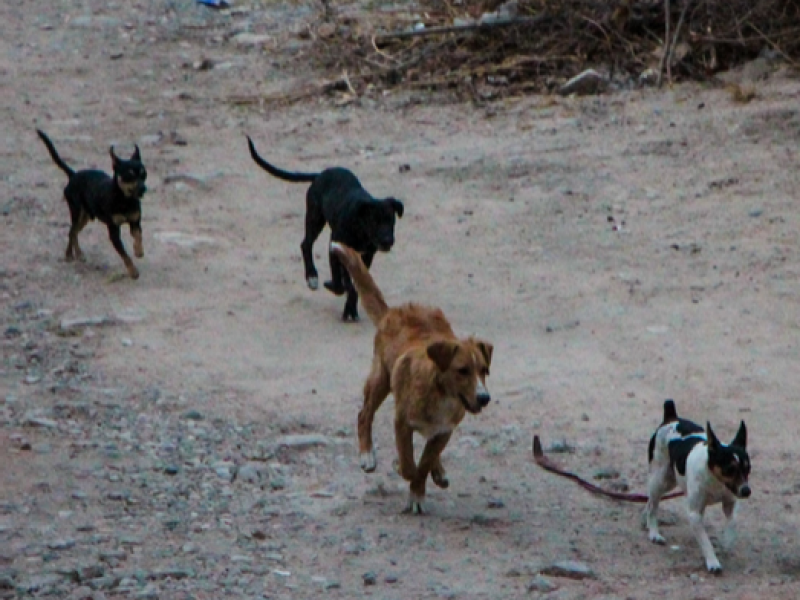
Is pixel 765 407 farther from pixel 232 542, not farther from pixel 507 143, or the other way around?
pixel 507 143

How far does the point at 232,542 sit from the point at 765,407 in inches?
135

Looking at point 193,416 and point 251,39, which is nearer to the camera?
point 193,416

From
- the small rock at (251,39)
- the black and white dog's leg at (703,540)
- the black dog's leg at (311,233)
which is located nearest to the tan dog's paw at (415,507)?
the black and white dog's leg at (703,540)

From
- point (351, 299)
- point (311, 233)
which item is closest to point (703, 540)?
point (351, 299)

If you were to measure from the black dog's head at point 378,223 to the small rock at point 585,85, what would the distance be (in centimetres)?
490

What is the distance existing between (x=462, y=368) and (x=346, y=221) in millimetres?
3767

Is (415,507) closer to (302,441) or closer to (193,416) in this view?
(302,441)

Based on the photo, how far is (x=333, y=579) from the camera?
Answer: 5.98 meters

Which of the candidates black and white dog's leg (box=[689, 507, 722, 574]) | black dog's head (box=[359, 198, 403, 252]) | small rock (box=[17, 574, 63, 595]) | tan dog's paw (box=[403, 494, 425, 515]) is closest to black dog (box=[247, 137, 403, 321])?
black dog's head (box=[359, 198, 403, 252])

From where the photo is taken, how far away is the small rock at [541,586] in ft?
19.3

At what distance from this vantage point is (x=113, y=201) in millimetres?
10922

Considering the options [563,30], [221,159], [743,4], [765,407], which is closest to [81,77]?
[221,159]

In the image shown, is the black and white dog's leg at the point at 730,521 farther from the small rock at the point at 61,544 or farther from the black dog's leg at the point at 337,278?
the black dog's leg at the point at 337,278

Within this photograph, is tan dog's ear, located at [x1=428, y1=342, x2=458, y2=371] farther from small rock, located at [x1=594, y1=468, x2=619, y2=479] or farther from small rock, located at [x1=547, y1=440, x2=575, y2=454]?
small rock, located at [x1=547, y1=440, x2=575, y2=454]
